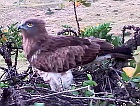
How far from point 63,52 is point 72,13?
26.1 feet

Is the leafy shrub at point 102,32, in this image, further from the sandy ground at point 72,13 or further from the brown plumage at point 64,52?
the sandy ground at point 72,13

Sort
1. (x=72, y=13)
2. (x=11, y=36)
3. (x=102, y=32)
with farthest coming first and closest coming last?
(x=72, y=13) < (x=11, y=36) < (x=102, y=32)

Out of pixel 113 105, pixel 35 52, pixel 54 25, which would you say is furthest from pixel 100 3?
pixel 113 105

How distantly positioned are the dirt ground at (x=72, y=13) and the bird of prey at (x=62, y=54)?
5684 mm

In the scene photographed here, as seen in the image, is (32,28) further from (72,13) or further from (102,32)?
(72,13)

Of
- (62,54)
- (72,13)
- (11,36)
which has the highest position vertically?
(11,36)

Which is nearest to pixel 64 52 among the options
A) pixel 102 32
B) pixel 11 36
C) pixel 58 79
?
pixel 58 79

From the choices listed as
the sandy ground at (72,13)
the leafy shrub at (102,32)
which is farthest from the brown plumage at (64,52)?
the sandy ground at (72,13)

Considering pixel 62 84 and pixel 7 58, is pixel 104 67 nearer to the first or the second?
pixel 62 84

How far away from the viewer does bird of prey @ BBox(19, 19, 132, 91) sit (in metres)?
3.64

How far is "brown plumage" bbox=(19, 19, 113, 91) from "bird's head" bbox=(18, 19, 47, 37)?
5 cm

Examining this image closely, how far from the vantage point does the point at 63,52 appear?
146 inches

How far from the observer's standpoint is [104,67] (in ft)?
10.7

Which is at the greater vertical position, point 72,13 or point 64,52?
point 64,52
